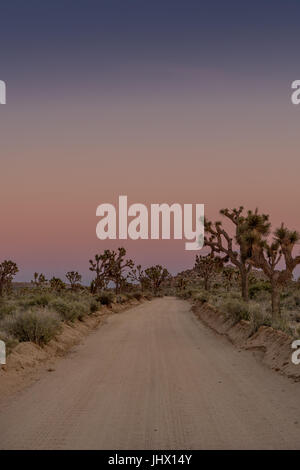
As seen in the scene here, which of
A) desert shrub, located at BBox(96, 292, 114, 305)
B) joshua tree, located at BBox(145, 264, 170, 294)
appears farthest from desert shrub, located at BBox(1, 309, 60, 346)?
joshua tree, located at BBox(145, 264, 170, 294)

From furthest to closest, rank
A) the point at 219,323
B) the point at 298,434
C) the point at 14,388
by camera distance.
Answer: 1. the point at 219,323
2. the point at 14,388
3. the point at 298,434

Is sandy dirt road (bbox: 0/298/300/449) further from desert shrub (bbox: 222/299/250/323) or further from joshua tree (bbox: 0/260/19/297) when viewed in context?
joshua tree (bbox: 0/260/19/297)

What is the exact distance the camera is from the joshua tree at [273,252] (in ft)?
68.6

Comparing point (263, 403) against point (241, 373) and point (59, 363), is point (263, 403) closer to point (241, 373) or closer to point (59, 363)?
point (241, 373)

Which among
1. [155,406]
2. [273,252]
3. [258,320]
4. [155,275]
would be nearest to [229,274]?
[155,275]

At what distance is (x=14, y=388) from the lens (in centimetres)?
934

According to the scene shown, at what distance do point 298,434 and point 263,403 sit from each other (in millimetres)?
1693

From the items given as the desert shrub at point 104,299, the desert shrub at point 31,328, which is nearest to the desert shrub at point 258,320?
the desert shrub at point 31,328

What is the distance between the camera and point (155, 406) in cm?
778

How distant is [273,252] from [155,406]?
17151 mm

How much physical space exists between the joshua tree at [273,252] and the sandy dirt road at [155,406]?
8314 millimetres

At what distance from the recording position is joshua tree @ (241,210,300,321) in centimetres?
2092

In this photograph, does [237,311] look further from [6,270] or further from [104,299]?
[6,270]
